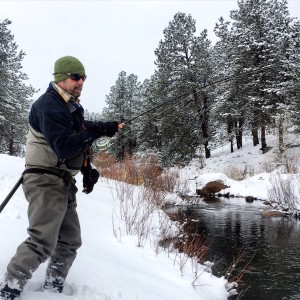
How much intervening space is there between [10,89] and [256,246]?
80.2ft

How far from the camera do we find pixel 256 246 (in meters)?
7.74

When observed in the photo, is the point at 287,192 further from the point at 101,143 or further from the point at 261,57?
the point at 261,57

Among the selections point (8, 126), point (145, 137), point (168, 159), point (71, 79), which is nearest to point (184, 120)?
point (168, 159)

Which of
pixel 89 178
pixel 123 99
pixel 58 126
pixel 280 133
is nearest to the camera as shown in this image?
pixel 58 126

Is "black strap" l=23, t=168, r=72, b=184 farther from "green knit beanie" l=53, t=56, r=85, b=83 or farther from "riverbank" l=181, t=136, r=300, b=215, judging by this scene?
"riverbank" l=181, t=136, r=300, b=215

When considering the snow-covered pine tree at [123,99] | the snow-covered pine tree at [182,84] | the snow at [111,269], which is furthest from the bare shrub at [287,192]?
the snow-covered pine tree at [123,99]

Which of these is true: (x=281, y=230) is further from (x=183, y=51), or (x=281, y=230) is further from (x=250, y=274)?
(x=183, y=51)

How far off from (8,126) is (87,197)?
2194 cm

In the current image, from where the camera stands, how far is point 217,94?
31594mm

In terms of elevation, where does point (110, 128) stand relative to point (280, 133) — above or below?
below

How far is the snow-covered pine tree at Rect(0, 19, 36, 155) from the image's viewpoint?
24.1m

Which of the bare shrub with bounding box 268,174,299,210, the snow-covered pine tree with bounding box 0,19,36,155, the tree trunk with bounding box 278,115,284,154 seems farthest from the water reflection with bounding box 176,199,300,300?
the snow-covered pine tree with bounding box 0,19,36,155

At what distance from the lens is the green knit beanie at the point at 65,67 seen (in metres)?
2.65

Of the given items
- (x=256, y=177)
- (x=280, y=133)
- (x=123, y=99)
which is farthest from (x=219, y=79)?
(x=123, y=99)
